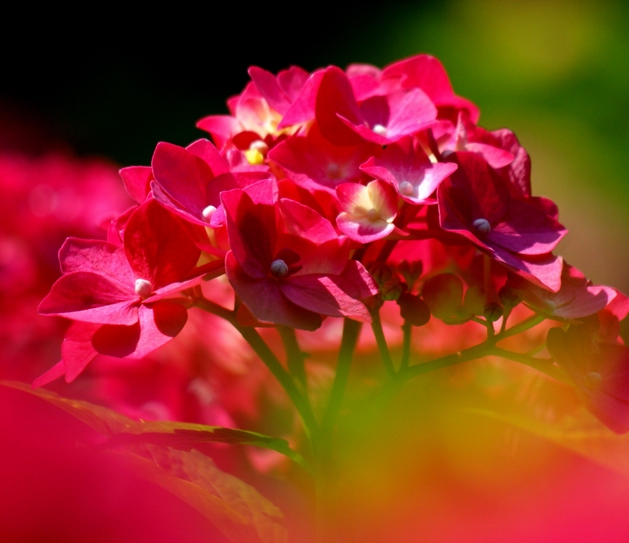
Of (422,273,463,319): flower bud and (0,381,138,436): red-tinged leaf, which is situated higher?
(422,273,463,319): flower bud

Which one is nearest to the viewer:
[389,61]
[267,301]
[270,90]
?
[267,301]

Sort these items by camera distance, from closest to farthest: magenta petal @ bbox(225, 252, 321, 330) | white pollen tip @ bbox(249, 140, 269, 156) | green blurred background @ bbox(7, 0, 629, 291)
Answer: magenta petal @ bbox(225, 252, 321, 330) → white pollen tip @ bbox(249, 140, 269, 156) → green blurred background @ bbox(7, 0, 629, 291)

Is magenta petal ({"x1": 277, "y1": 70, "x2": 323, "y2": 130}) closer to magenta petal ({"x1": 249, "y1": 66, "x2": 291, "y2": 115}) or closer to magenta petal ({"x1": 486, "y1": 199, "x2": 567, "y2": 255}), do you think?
magenta petal ({"x1": 249, "y1": 66, "x2": 291, "y2": 115})

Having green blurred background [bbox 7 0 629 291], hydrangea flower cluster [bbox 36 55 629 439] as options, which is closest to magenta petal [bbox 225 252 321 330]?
hydrangea flower cluster [bbox 36 55 629 439]

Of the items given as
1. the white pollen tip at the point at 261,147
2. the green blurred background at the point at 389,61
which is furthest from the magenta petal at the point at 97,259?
the green blurred background at the point at 389,61

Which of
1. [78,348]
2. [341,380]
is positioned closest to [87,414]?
[78,348]

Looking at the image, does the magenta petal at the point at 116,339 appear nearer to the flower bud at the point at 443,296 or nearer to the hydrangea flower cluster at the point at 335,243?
the hydrangea flower cluster at the point at 335,243

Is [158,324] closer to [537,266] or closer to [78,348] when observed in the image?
[78,348]
